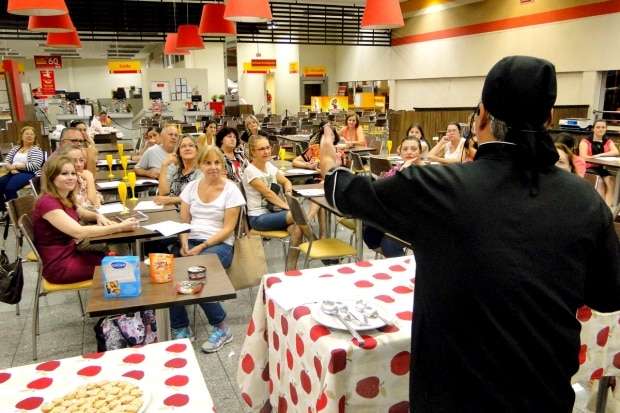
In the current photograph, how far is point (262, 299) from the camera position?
2.10 meters

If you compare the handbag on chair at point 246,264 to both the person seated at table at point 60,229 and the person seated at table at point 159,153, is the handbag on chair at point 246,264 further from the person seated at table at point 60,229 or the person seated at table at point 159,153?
the person seated at table at point 159,153

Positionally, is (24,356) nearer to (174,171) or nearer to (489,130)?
(174,171)

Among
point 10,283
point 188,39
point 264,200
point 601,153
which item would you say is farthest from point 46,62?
point 10,283

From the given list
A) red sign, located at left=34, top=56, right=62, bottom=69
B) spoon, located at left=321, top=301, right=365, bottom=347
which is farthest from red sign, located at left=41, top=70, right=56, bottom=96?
spoon, located at left=321, top=301, right=365, bottom=347

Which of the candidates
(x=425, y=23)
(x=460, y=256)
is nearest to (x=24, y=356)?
(x=460, y=256)

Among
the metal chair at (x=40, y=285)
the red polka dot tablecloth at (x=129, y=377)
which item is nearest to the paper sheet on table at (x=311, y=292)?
the red polka dot tablecloth at (x=129, y=377)

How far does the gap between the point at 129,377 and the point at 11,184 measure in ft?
17.4

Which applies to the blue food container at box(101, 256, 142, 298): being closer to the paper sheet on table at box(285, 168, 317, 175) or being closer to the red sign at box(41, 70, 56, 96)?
the paper sheet on table at box(285, 168, 317, 175)

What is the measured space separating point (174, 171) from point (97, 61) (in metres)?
25.7

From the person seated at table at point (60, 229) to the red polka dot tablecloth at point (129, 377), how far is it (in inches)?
62.3

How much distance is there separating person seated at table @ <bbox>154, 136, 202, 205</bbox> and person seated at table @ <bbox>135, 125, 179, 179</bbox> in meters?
1.02

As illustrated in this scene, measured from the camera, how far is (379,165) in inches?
223

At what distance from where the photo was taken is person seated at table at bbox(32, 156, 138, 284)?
9.95 ft

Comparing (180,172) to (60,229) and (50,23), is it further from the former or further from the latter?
(50,23)
